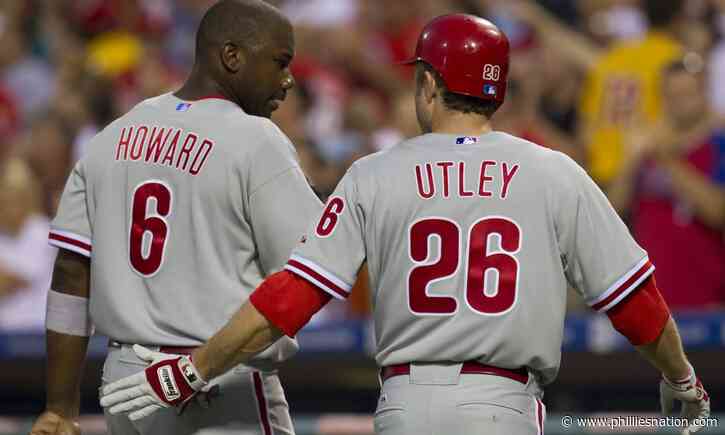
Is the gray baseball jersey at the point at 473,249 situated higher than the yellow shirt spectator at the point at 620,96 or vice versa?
the gray baseball jersey at the point at 473,249

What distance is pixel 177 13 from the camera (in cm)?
995

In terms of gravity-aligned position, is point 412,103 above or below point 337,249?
below

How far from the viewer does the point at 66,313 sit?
3992mm

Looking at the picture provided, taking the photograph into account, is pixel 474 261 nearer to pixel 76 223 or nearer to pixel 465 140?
pixel 465 140

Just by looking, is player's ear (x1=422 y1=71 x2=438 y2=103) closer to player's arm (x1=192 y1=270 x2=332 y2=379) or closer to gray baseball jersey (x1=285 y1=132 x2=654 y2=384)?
gray baseball jersey (x1=285 y1=132 x2=654 y2=384)

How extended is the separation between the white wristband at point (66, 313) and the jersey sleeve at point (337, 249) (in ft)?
2.70

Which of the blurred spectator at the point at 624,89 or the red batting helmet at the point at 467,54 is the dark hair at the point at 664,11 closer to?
the blurred spectator at the point at 624,89

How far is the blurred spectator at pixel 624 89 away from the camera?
7.11m

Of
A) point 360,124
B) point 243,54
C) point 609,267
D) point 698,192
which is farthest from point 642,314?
point 360,124

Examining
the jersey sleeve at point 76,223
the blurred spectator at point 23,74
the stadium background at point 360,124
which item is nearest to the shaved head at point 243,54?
the jersey sleeve at point 76,223

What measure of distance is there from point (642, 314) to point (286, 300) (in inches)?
36.8

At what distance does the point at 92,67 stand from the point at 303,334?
3.28m

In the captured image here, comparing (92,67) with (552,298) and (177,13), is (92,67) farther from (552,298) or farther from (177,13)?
(552,298)

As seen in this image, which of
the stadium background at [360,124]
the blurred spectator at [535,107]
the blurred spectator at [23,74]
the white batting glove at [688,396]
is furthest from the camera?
the blurred spectator at [23,74]
